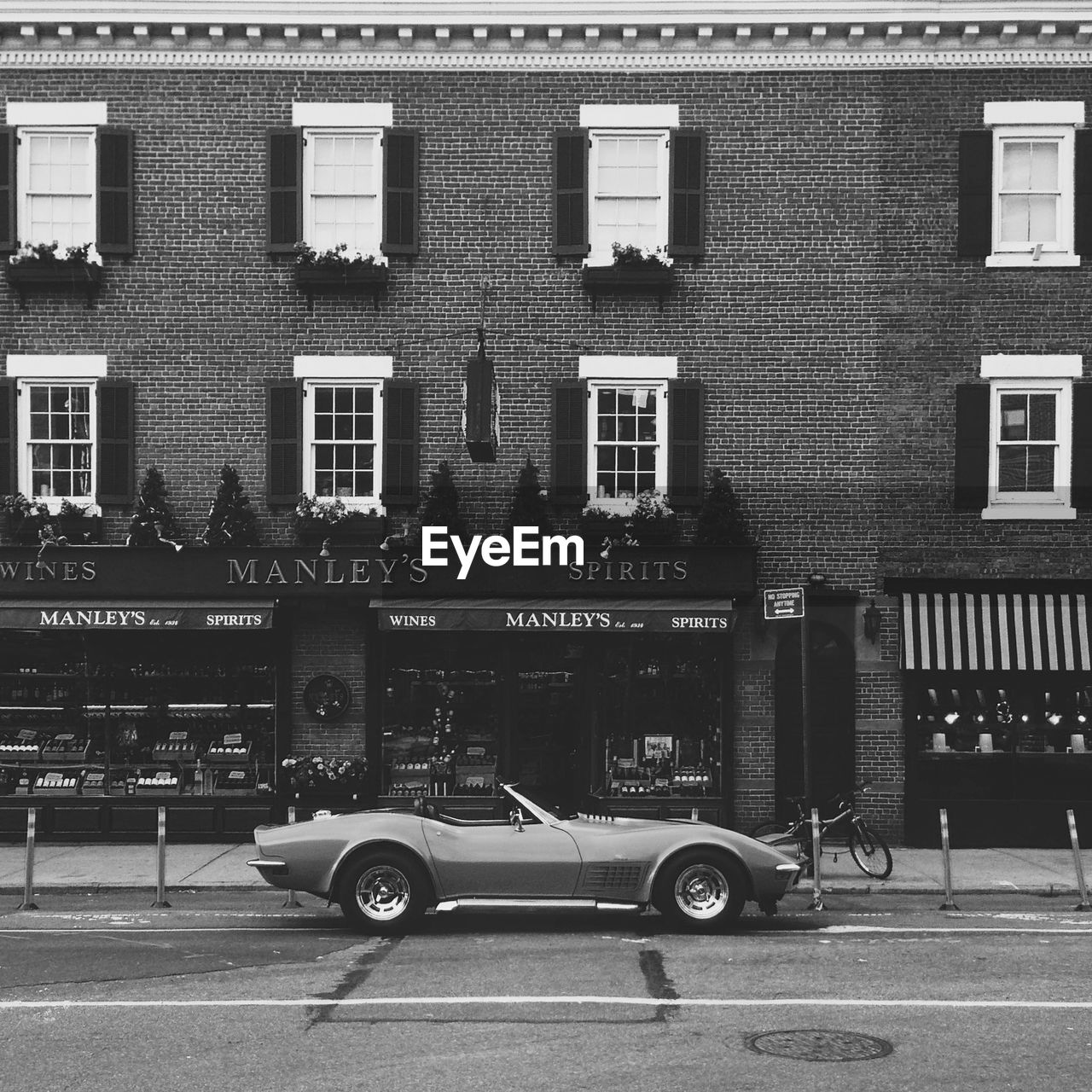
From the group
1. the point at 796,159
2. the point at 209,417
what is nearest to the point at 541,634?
the point at 209,417

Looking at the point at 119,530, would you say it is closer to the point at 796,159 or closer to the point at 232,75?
the point at 232,75

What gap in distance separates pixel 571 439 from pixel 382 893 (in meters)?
8.20

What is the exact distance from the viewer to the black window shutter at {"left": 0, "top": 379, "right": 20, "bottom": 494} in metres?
18.8

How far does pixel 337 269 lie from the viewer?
61.6 ft

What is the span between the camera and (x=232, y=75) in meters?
19.1

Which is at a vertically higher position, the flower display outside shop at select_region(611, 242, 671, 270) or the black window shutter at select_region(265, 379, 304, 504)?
the flower display outside shop at select_region(611, 242, 671, 270)

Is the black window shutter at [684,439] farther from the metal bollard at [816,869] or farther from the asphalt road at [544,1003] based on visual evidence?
the asphalt road at [544,1003]

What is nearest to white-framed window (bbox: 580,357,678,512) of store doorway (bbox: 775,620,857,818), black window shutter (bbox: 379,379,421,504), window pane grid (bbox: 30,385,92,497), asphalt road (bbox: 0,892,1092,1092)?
black window shutter (bbox: 379,379,421,504)

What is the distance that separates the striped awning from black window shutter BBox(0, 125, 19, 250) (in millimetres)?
12553

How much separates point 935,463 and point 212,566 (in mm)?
9402

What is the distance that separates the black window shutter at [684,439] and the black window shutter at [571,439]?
1105 millimetres

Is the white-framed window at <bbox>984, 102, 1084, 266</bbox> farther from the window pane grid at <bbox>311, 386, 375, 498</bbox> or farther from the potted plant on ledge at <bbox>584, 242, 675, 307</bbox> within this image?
the window pane grid at <bbox>311, 386, 375, 498</bbox>

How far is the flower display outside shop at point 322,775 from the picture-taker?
18625mm

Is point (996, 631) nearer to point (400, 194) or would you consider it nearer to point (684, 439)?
point (684, 439)
